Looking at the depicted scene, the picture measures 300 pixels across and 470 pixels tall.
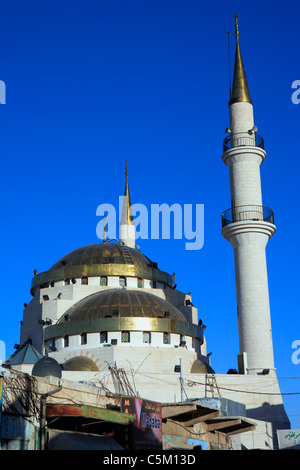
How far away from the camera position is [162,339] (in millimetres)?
38188

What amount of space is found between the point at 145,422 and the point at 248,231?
17.8 m

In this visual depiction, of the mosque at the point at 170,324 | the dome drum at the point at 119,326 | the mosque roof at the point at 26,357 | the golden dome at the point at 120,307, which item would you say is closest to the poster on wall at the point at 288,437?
the mosque at the point at 170,324

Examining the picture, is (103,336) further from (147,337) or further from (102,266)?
(102,266)

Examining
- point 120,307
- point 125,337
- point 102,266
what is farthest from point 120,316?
point 102,266

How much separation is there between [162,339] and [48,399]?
18.4 m

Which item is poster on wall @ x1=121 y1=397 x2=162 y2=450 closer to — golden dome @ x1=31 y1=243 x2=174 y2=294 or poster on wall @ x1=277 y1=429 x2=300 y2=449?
Result: poster on wall @ x1=277 y1=429 x2=300 y2=449

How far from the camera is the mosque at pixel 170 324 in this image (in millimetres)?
35844

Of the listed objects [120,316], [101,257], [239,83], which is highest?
[239,83]

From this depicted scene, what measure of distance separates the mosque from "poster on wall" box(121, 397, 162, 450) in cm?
674

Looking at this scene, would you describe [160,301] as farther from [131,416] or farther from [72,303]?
[131,416]

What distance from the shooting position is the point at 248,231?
3931 cm

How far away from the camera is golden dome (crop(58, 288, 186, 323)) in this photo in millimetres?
38312

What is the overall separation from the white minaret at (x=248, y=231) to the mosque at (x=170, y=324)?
0.06 m

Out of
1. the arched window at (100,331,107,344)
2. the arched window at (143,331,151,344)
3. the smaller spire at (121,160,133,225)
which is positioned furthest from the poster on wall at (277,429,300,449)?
the smaller spire at (121,160,133,225)
